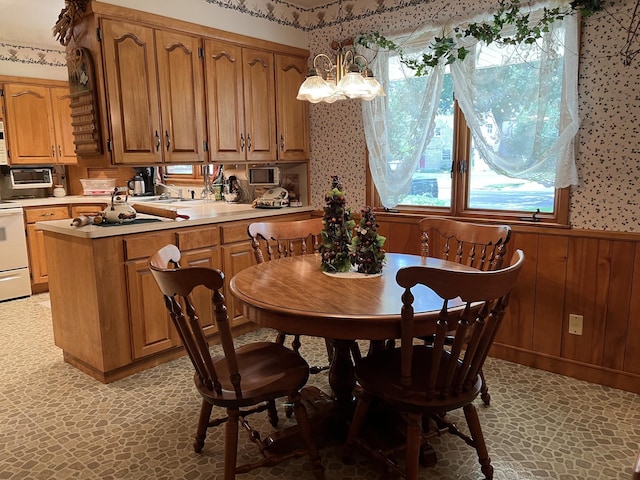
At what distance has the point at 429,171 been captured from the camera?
3.48 meters

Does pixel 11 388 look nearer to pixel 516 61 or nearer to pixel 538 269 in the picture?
pixel 538 269

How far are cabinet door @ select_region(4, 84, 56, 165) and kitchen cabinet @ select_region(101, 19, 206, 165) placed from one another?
2.66 meters

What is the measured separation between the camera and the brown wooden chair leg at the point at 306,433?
74.4 inches

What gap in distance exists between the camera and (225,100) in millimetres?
3639

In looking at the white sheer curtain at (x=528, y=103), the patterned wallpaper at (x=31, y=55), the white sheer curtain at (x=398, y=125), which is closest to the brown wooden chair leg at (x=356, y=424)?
the white sheer curtain at (x=528, y=103)

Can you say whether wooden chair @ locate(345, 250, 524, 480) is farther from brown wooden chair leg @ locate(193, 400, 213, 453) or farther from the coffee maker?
the coffee maker

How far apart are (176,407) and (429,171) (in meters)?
2.29

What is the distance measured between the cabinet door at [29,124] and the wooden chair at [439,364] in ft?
15.5

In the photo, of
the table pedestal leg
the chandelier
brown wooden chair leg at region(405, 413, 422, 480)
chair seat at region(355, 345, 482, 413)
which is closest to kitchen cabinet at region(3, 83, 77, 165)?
the chandelier

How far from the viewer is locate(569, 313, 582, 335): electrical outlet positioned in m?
2.87

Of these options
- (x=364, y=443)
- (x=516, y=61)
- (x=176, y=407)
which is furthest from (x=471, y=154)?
(x=176, y=407)

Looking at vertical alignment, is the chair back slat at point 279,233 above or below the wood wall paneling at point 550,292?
above

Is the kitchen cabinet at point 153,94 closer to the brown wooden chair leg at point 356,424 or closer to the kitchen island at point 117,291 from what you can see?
the kitchen island at point 117,291

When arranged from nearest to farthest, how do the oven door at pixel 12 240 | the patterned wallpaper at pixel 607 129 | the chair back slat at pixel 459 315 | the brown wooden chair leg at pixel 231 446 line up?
1. the chair back slat at pixel 459 315
2. the brown wooden chair leg at pixel 231 446
3. the patterned wallpaper at pixel 607 129
4. the oven door at pixel 12 240
